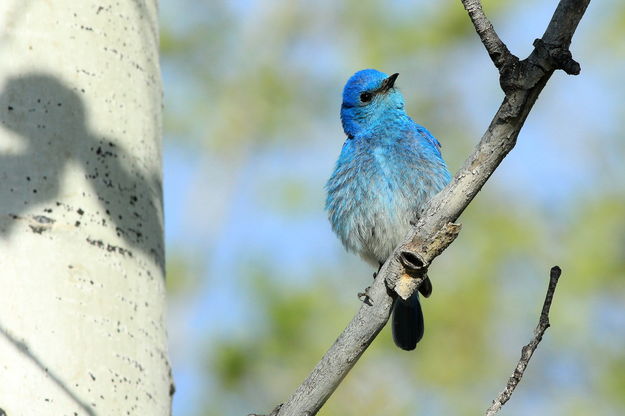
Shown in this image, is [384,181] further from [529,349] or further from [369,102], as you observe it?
[529,349]

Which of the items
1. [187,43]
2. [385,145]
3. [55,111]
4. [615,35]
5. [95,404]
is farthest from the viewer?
[187,43]

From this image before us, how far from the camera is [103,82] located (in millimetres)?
2582

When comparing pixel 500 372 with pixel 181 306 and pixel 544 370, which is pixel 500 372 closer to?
pixel 544 370

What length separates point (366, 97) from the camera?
5.63 metres

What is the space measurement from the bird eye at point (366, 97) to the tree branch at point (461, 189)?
320 centimetres

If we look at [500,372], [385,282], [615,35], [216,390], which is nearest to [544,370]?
[500,372]

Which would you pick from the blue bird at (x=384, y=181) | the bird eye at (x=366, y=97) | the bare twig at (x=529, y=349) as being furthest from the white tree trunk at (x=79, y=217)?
the bird eye at (x=366, y=97)

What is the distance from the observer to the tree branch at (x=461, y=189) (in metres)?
2.26

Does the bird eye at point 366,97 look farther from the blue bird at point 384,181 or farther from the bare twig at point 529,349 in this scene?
the bare twig at point 529,349

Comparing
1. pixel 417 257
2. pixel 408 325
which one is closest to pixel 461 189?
pixel 417 257

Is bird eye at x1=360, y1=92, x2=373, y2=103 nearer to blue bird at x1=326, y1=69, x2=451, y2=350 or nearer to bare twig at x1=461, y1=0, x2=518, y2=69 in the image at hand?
blue bird at x1=326, y1=69, x2=451, y2=350

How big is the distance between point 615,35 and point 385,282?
23.8 feet

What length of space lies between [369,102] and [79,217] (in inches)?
134

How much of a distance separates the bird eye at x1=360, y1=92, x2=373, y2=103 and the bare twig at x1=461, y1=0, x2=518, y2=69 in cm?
319
